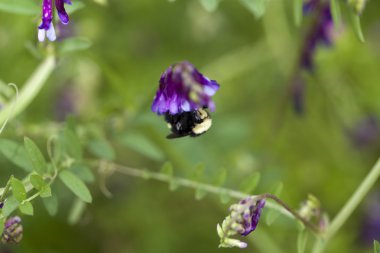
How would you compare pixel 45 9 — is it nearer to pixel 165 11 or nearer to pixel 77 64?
pixel 77 64

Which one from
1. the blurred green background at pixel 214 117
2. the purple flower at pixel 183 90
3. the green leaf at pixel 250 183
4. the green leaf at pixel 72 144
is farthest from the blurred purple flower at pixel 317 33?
the purple flower at pixel 183 90

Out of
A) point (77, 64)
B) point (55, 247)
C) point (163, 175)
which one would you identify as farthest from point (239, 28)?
point (163, 175)

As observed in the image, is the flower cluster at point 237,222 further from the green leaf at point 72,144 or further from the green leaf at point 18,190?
the green leaf at point 72,144

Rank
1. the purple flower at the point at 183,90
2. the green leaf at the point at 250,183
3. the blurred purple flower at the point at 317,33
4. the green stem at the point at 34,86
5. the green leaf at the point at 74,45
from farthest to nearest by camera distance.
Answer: the blurred purple flower at the point at 317,33
the green stem at the point at 34,86
the green leaf at the point at 74,45
the green leaf at the point at 250,183
the purple flower at the point at 183,90

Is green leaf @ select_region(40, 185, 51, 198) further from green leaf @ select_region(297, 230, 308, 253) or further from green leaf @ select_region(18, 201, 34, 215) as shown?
green leaf @ select_region(297, 230, 308, 253)

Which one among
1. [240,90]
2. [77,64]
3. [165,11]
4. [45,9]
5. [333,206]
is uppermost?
[165,11]
